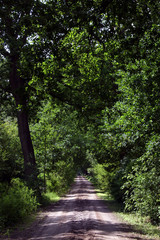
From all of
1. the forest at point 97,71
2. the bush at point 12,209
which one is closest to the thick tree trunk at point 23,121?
the forest at point 97,71

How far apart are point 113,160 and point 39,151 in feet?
20.0

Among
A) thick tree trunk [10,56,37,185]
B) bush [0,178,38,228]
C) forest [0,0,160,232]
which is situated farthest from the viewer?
thick tree trunk [10,56,37,185]

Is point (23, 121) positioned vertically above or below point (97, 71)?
below

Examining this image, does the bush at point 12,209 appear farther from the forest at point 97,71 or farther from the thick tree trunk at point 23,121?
the thick tree trunk at point 23,121

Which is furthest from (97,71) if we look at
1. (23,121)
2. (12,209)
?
(12,209)

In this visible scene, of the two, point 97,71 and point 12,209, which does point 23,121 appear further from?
point 12,209

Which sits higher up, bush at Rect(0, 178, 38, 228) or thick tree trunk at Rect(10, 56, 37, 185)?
thick tree trunk at Rect(10, 56, 37, 185)

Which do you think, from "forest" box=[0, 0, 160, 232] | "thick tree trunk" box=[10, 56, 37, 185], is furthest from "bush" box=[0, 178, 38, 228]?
"thick tree trunk" box=[10, 56, 37, 185]

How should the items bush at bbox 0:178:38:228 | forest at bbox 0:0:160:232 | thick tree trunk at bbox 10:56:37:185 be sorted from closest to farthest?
forest at bbox 0:0:160:232
bush at bbox 0:178:38:228
thick tree trunk at bbox 10:56:37:185

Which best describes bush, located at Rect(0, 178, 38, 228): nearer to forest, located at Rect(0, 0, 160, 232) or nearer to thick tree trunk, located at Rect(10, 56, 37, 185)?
forest, located at Rect(0, 0, 160, 232)

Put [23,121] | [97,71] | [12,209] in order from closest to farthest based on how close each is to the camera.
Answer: [12,209] < [97,71] < [23,121]

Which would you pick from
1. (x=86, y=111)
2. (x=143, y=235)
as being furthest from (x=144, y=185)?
(x=86, y=111)

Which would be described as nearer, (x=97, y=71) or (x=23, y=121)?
(x=97, y=71)

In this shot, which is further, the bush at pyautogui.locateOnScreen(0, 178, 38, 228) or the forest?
the bush at pyautogui.locateOnScreen(0, 178, 38, 228)
